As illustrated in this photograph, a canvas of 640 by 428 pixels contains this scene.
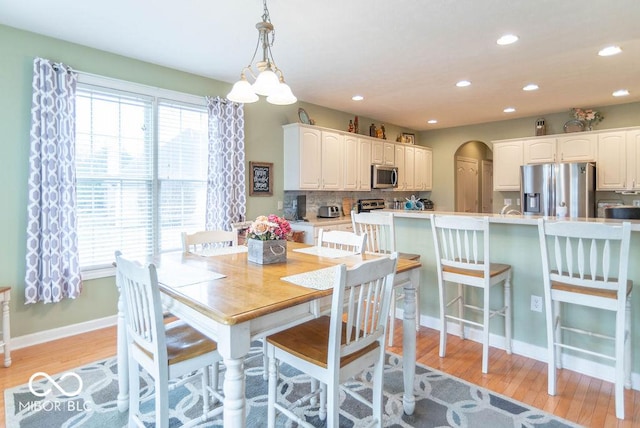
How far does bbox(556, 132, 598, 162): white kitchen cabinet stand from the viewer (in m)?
5.00

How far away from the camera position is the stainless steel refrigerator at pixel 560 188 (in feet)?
15.8

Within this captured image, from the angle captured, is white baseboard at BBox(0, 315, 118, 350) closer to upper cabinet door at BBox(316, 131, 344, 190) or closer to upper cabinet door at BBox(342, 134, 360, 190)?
upper cabinet door at BBox(316, 131, 344, 190)

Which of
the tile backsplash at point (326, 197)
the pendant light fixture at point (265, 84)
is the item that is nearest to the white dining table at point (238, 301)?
the pendant light fixture at point (265, 84)

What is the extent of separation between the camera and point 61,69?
291 centimetres

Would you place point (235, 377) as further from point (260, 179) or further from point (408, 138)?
point (408, 138)

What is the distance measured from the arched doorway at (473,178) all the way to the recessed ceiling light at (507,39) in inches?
153

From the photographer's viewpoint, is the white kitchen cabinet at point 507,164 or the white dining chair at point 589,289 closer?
the white dining chair at point 589,289

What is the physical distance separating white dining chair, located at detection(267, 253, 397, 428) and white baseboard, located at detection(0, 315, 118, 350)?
7.91 feet

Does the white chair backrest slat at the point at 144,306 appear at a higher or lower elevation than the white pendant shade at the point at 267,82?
lower

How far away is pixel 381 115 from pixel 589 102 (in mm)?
2955

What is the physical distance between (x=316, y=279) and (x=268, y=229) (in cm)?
51

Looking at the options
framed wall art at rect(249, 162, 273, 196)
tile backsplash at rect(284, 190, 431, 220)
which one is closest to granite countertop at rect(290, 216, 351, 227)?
tile backsplash at rect(284, 190, 431, 220)

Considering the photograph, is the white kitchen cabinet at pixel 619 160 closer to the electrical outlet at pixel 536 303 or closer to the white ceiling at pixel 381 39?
the white ceiling at pixel 381 39

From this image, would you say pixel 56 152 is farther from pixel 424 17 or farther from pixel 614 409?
pixel 614 409
